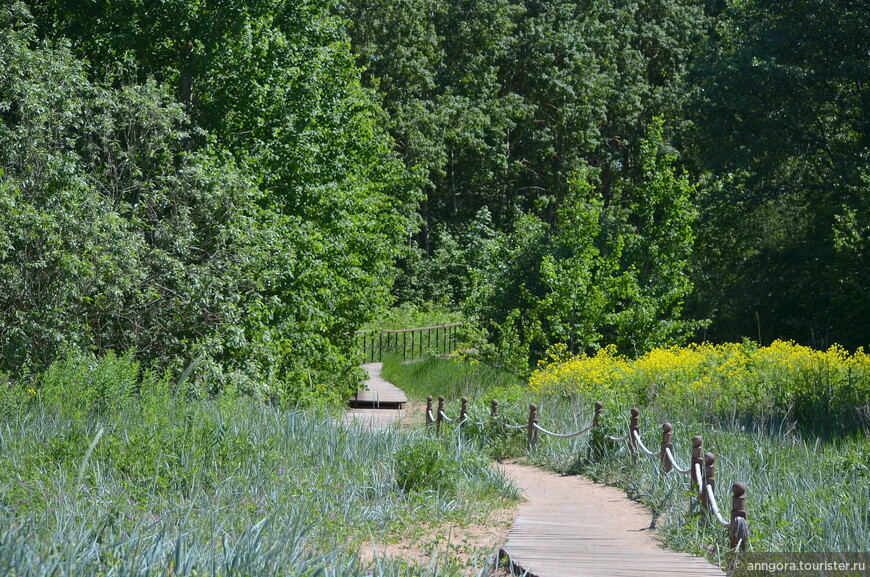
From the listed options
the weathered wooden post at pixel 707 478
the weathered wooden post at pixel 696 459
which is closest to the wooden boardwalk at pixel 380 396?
the weathered wooden post at pixel 696 459

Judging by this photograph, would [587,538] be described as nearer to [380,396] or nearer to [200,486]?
[200,486]

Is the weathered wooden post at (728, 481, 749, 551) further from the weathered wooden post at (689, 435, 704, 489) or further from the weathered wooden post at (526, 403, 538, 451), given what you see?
the weathered wooden post at (526, 403, 538, 451)

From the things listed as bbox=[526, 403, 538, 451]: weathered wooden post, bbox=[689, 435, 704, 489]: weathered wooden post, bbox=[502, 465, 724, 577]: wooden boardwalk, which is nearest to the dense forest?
bbox=[526, 403, 538, 451]: weathered wooden post

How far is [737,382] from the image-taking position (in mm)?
12414

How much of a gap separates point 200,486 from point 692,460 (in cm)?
374

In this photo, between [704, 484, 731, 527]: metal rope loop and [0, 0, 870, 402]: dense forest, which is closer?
[704, 484, 731, 527]: metal rope loop

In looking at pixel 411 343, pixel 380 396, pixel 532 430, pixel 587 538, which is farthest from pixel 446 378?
pixel 587 538

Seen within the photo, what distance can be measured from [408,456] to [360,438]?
112 cm

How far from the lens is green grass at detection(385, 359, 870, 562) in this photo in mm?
6285

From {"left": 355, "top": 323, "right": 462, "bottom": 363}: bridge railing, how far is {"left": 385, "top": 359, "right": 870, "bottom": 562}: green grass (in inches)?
457

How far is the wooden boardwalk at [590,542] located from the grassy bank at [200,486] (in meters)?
0.51

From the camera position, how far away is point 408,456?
8008mm

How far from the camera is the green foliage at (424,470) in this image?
26.0 feet

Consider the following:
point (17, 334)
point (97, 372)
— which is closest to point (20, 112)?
point (17, 334)
